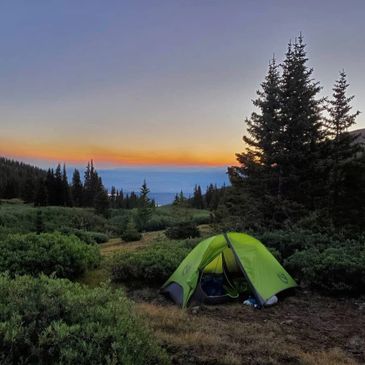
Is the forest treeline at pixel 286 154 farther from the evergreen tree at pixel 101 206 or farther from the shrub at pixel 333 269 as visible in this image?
the evergreen tree at pixel 101 206

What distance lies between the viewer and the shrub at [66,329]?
108 inches

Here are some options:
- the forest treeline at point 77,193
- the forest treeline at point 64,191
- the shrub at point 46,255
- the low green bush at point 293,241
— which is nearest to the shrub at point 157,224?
the forest treeline at point 77,193

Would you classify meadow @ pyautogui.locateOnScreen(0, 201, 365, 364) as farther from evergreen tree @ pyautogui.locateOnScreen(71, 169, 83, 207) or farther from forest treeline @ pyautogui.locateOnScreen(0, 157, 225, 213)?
evergreen tree @ pyautogui.locateOnScreen(71, 169, 83, 207)

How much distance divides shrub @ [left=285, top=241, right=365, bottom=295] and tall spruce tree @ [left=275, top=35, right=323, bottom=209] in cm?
963

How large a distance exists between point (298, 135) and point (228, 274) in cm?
1199

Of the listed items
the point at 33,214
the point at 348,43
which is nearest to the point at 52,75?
the point at 348,43

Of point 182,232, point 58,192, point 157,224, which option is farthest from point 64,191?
point 182,232

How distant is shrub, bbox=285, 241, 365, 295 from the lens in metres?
8.54

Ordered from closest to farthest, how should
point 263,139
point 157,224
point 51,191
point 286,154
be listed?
point 286,154 → point 263,139 → point 157,224 → point 51,191

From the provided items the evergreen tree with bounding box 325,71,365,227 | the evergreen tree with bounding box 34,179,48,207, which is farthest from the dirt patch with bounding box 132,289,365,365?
the evergreen tree with bounding box 34,179,48,207

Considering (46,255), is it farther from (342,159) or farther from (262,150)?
(342,159)

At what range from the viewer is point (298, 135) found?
63.8ft

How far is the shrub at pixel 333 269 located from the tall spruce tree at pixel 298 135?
379 inches

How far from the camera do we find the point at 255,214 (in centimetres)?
1952
